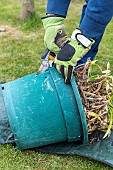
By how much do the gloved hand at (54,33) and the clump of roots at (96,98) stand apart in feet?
0.63

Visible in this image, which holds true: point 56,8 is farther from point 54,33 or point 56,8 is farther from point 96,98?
point 96,98

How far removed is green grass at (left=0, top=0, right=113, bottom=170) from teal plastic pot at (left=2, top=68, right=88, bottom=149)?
102mm

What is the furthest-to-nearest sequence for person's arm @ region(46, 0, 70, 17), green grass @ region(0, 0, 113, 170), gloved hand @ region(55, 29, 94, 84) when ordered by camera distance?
person's arm @ region(46, 0, 70, 17), green grass @ region(0, 0, 113, 170), gloved hand @ region(55, 29, 94, 84)

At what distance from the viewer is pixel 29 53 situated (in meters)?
3.68

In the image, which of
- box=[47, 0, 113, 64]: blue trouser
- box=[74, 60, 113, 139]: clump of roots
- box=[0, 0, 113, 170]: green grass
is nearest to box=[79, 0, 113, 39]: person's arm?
box=[47, 0, 113, 64]: blue trouser

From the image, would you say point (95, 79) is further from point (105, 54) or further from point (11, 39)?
point (11, 39)

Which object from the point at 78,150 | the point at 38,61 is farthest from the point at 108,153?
the point at 38,61

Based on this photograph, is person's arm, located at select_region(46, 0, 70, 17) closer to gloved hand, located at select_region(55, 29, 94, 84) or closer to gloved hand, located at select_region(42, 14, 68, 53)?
gloved hand, located at select_region(42, 14, 68, 53)

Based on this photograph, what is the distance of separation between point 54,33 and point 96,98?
0.47 m

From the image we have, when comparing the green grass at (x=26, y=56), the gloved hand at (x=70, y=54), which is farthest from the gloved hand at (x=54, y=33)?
the green grass at (x=26, y=56)

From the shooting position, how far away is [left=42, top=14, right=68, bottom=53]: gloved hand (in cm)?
217

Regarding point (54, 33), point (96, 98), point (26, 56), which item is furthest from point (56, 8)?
point (26, 56)

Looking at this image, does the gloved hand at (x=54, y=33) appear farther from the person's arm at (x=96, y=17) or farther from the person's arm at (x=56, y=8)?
the person's arm at (x=96, y=17)

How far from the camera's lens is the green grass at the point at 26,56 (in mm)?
2119
